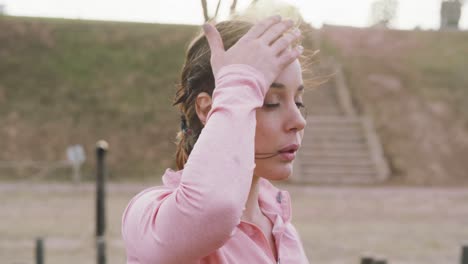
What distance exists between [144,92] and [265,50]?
2736 cm

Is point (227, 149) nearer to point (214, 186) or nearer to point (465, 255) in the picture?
point (214, 186)

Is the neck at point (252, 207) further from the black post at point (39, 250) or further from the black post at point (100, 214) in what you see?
the black post at point (100, 214)

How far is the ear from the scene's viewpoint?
4.71ft

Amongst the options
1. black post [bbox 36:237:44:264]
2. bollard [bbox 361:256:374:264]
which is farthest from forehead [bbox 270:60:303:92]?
black post [bbox 36:237:44:264]

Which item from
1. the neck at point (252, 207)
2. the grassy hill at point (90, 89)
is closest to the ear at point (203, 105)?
the neck at point (252, 207)

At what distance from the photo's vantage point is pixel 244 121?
1247 millimetres

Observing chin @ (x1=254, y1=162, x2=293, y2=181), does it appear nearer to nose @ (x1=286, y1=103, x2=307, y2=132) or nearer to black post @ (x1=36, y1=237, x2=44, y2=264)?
nose @ (x1=286, y1=103, x2=307, y2=132)

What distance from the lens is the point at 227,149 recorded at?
1217 millimetres

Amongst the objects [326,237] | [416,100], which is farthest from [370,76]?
[326,237]

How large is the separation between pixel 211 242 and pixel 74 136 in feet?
81.0

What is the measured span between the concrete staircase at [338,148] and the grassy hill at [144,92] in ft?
2.04

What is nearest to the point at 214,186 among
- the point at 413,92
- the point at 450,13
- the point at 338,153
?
the point at 338,153

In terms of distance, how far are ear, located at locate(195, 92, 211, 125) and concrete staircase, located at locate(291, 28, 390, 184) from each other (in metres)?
19.2

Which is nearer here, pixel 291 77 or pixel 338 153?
pixel 291 77
